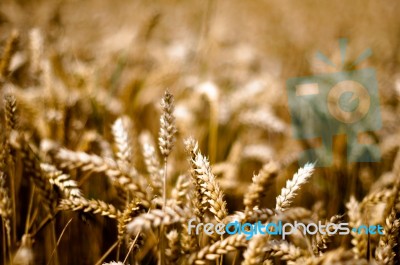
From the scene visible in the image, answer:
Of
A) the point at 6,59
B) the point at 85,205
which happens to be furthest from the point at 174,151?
the point at 85,205

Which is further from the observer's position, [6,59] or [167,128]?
[6,59]

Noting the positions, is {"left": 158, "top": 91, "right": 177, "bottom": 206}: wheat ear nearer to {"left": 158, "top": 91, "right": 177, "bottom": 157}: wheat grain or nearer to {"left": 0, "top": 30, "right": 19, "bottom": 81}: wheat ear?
{"left": 158, "top": 91, "right": 177, "bottom": 157}: wheat grain

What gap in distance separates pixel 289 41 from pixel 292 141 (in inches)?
75.5

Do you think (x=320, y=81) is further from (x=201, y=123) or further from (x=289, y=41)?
(x=289, y=41)

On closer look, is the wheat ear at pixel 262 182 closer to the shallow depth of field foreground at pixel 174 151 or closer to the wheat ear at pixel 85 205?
the shallow depth of field foreground at pixel 174 151

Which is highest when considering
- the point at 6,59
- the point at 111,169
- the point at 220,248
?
the point at 6,59

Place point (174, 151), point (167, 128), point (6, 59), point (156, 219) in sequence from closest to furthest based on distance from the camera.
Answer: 1. point (156, 219)
2. point (167, 128)
3. point (6, 59)
4. point (174, 151)

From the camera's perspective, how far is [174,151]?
132cm

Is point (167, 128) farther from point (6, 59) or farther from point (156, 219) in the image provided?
point (6, 59)

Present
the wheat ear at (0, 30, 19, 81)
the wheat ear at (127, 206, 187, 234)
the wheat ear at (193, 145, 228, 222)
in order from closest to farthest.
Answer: the wheat ear at (127, 206, 187, 234), the wheat ear at (193, 145, 228, 222), the wheat ear at (0, 30, 19, 81)

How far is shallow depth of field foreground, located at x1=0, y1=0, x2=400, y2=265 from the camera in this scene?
512mm

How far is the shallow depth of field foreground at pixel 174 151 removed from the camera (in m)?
0.51

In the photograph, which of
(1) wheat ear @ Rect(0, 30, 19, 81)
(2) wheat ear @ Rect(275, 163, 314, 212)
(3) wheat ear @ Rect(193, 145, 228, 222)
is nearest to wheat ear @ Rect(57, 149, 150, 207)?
(3) wheat ear @ Rect(193, 145, 228, 222)

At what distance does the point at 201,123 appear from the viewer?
158 centimetres
